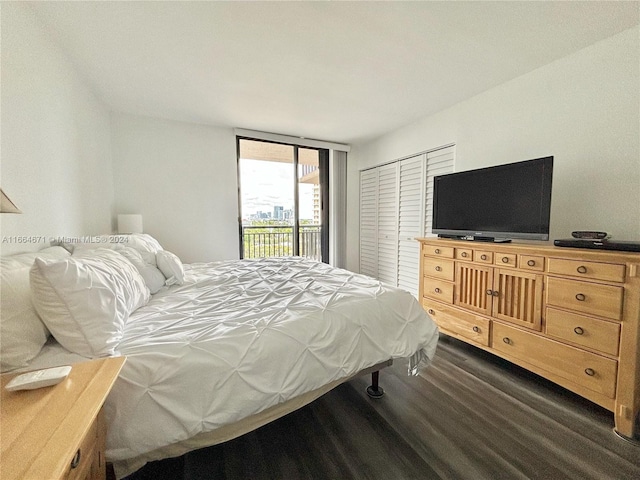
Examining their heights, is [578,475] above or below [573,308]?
below

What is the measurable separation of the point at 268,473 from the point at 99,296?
1.12m

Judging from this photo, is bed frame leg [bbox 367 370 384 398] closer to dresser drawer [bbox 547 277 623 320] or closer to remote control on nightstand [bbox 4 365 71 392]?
dresser drawer [bbox 547 277 623 320]

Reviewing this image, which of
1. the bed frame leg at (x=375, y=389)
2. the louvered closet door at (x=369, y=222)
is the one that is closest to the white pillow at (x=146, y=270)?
the bed frame leg at (x=375, y=389)

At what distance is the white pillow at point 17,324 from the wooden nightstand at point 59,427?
78 millimetres

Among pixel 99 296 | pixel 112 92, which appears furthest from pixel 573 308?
pixel 112 92

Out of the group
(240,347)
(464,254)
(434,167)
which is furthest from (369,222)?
(240,347)

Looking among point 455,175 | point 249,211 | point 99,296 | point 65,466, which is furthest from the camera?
point 249,211

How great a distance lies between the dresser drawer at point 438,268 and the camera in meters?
2.47

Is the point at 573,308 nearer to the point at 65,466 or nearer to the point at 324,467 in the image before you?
the point at 324,467

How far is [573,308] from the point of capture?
5.49 ft

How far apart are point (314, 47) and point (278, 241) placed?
326cm

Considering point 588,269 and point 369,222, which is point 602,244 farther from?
point 369,222

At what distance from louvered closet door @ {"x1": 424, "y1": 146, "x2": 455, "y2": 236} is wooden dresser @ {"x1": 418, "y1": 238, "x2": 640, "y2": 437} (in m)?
0.91

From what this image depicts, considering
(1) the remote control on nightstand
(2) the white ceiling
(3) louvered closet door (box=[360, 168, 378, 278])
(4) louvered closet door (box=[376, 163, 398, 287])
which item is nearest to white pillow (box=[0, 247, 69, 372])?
(1) the remote control on nightstand
